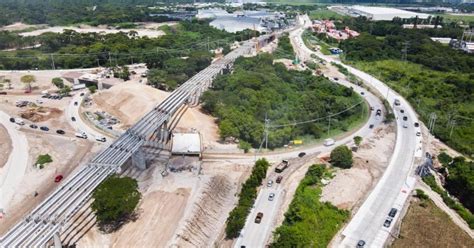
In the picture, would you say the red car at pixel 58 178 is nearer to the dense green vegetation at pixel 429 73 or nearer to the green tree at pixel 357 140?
the green tree at pixel 357 140

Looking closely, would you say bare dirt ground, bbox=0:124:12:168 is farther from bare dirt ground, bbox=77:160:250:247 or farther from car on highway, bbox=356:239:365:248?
car on highway, bbox=356:239:365:248

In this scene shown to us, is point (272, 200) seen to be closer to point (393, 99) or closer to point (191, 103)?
point (191, 103)

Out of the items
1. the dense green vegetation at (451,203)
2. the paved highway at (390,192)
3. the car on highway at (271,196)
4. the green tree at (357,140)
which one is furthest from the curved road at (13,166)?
the dense green vegetation at (451,203)

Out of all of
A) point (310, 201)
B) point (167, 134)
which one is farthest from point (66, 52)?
point (310, 201)

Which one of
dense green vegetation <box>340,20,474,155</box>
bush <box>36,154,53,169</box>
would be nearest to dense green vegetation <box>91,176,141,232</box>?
bush <box>36,154,53,169</box>

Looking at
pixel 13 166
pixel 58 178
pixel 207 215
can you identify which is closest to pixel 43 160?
pixel 13 166

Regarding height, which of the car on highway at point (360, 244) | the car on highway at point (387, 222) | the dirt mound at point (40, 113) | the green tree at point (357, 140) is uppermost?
the green tree at point (357, 140)

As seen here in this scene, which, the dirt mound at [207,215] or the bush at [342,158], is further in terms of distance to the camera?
the bush at [342,158]
